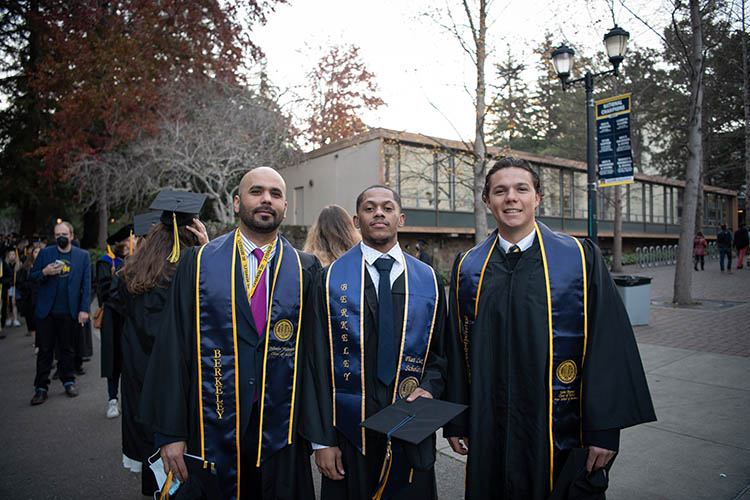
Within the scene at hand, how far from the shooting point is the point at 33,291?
874cm

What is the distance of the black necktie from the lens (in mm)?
2295

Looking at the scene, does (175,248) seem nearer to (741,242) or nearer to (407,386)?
(407,386)

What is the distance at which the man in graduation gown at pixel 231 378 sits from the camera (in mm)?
2285

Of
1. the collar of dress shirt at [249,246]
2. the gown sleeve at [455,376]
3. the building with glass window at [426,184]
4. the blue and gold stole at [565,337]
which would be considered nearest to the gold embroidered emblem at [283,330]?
the collar of dress shirt at [249,246]

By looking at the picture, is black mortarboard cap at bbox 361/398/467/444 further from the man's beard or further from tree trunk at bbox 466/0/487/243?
tree trunk at bbox 466/0/487/243

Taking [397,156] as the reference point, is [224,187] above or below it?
below

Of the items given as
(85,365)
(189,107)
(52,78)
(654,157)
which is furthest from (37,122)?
(654,157)

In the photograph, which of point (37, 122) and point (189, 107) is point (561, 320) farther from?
point (37, 122)

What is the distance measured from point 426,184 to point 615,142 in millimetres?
10838

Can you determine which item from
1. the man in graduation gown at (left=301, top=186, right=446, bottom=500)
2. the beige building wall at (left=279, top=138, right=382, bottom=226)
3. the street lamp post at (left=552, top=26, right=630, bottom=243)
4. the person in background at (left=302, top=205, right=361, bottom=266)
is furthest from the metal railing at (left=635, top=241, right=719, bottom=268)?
the man in graduation gown at (left=301, top=186, right=446, bottom=500)

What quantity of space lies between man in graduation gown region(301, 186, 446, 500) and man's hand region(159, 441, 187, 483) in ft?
1.99

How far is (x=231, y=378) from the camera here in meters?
2.32

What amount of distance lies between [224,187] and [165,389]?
14.6 metres

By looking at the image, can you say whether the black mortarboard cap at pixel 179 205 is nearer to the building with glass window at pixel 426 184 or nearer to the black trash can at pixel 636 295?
the black trash can at pixel 636 295
